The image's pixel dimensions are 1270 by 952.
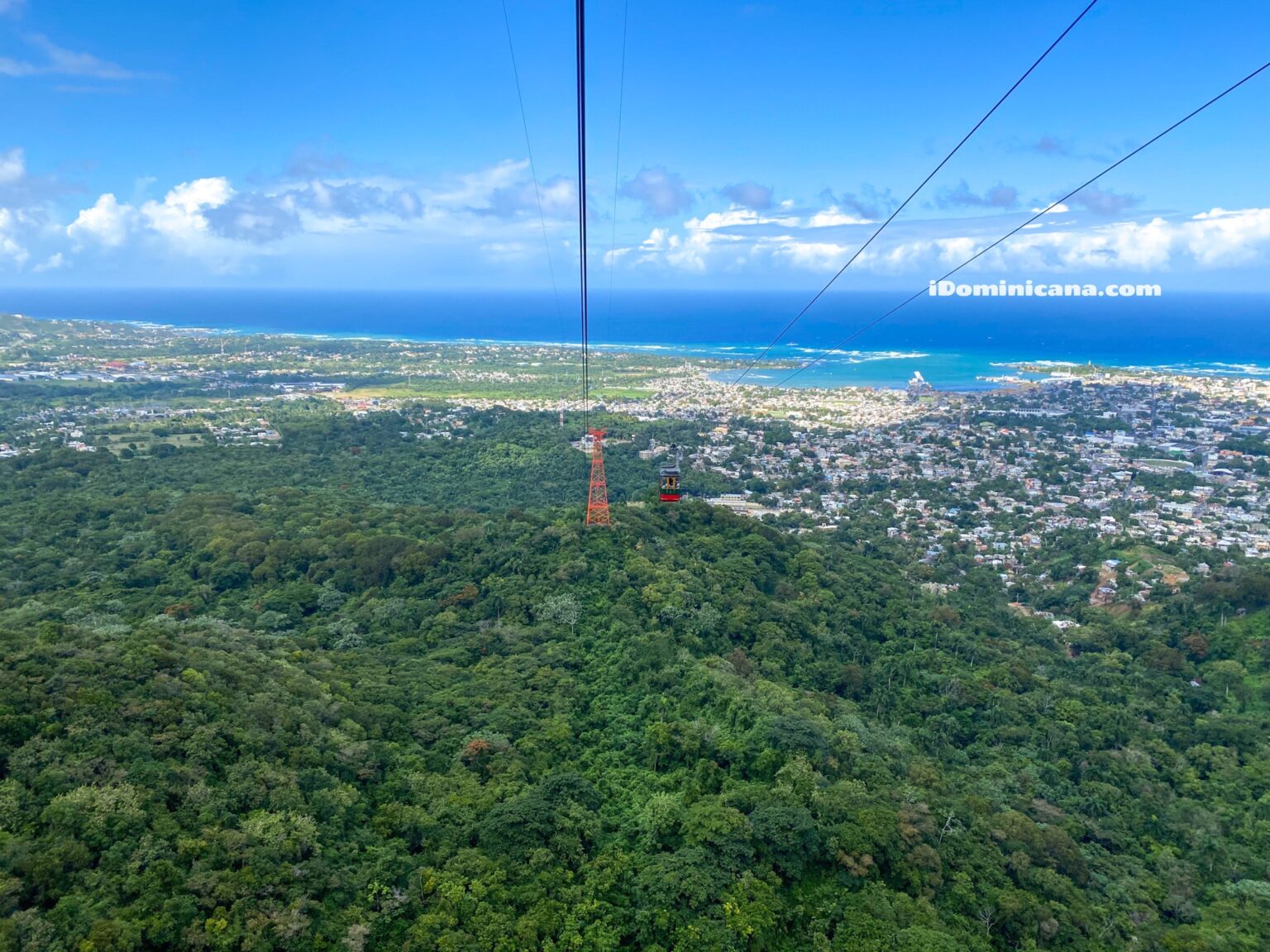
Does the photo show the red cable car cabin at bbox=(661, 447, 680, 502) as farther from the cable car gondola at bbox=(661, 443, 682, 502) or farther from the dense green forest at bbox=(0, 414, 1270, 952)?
the dense green forest at bbox=(0, 414, 1270, 952)

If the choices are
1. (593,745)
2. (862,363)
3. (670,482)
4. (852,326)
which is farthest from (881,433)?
(852,326)

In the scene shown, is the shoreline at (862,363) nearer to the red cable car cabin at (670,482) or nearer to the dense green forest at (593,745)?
the dense green forest at (593,745)

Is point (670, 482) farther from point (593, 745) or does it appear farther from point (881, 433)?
point (881, 433)

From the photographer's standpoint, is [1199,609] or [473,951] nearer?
[473,951]

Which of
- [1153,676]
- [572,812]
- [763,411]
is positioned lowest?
[1153,676]

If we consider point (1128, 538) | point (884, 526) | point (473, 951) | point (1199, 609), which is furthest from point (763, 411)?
point (473, 951)

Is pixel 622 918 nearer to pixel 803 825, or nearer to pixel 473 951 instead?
pixel 473 951

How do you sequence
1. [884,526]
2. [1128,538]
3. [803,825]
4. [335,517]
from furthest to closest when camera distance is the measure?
[884,526] → [1128,538] → [335,517] → [803,825]
